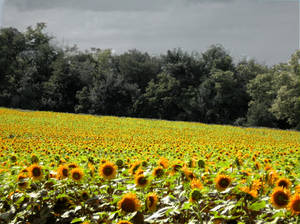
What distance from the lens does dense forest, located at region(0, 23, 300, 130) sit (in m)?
24.6

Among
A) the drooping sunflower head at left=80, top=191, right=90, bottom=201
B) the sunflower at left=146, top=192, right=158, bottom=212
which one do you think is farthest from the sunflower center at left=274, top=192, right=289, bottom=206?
the drooping sunflower head at left=80, top=191, right=90, bottom=201

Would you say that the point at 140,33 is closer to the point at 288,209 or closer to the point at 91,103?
the point at 288,209

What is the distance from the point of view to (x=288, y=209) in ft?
5.71

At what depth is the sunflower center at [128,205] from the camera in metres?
1.88

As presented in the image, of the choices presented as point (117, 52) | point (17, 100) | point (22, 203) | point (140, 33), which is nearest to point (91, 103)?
point (17, 100)

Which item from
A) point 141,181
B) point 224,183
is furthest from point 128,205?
point 224,183

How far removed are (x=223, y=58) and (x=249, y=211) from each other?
29330 mm

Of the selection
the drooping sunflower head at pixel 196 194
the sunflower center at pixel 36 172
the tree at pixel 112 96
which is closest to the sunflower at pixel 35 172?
the sunflower center at pixel 36 172

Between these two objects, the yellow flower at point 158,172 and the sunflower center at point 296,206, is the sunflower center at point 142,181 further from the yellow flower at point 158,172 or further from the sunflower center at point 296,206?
the sunflower center at point 296,206

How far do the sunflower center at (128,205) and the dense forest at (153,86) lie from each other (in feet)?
76.4

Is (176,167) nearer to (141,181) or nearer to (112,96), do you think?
(141,181)

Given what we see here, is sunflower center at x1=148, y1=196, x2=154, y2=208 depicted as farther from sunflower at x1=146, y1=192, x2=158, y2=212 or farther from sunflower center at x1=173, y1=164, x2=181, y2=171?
sunflower center at x1=173, y1=164, x2=181, y2=171

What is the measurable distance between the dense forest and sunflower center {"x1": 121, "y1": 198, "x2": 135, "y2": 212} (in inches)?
917

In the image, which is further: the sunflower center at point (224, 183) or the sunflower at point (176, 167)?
the sunflower at point (176, 167)
